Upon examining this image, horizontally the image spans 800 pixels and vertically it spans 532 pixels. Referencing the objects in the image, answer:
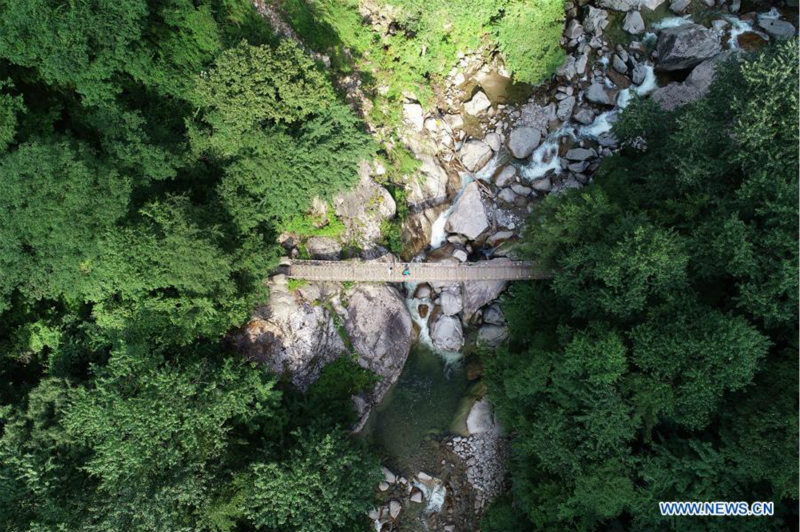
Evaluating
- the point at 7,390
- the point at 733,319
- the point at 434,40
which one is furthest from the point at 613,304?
the point at 7,390

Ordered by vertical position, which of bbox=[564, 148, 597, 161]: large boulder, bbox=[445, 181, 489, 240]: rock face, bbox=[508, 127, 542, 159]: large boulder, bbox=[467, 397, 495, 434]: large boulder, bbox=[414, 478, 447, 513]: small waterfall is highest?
bbox=[508, 127, 542, 159]: large boulder

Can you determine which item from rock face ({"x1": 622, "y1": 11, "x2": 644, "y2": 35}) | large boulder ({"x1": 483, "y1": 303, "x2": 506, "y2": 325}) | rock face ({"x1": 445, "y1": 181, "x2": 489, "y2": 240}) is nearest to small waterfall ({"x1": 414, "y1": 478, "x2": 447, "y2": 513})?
→ large boulder ({"x1": 483, "y1": 303, "x2": 506, "y2": 325})

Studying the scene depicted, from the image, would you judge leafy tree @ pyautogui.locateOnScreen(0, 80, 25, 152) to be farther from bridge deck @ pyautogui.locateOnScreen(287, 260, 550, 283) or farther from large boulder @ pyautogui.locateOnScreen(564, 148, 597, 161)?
large boulder @ pyautogui.locateOnScreen(564, 148, 597, 161)

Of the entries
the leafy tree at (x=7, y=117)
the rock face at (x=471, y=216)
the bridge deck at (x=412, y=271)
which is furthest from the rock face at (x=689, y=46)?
the leafy tree at (x=7, y=117)

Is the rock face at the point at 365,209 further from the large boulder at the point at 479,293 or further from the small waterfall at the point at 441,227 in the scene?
the large boulder at the point at 479,293

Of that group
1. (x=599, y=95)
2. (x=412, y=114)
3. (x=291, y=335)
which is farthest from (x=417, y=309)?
(x=599, y=95)

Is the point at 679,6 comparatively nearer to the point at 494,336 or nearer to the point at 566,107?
the point at 566,107
